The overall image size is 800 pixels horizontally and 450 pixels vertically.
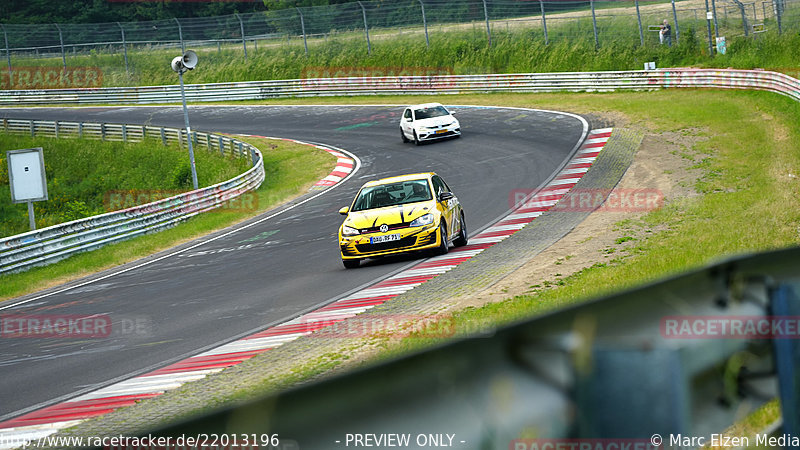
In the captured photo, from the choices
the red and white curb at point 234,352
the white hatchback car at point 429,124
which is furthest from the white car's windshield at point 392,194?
the white hatchback car at point 429,124

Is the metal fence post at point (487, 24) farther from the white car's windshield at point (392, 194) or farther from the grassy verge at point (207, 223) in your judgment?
the white car's windshield at point (392, 194)

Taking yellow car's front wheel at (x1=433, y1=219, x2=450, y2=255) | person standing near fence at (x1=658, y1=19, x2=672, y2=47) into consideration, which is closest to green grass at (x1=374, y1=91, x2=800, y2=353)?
yellow car's front wheel at (x1=433, y1=219, x2=450, y2=255)

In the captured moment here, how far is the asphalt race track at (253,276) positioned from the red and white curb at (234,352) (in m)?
0.36

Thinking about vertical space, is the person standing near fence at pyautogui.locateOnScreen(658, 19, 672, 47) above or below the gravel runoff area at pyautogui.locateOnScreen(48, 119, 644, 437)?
above

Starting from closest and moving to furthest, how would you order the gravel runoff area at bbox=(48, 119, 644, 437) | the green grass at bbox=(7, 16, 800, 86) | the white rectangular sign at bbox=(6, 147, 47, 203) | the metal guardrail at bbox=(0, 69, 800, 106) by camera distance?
the gravel runoff area at bbox=(48, 119, 644, 437) < the white rectangular sign at bbox=(6, 147, 47, 203) < the metal guardrail at bbox=(0, 69, 800, 106) < the green grass at bbox=(7, 16, 800, 86)

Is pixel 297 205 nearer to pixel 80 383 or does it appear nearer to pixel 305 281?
pixel 305 281

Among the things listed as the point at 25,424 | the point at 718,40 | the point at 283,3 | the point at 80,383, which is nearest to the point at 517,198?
the point at 80,383

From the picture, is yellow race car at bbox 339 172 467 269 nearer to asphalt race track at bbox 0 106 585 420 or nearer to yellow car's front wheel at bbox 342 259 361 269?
yellow car's front wheel at bbox 342 259 361 269

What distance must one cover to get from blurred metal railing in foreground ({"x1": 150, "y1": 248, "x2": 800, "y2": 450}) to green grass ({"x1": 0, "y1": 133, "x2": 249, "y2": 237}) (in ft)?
93.4

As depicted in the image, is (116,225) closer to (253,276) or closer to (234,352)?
(253,276)

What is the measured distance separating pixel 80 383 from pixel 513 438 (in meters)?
8.49

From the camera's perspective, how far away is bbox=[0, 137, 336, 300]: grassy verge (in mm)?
19031

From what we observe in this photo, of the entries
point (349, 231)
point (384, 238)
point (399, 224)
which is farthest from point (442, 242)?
point (349, 231)

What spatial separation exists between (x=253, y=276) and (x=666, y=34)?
31683 millimetres
